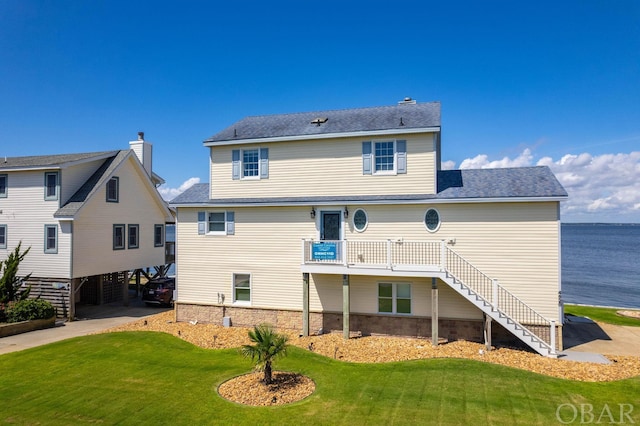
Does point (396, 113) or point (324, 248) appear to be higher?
point (396, 113)

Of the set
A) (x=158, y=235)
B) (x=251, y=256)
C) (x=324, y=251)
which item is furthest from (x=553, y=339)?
(x=158, y=235)

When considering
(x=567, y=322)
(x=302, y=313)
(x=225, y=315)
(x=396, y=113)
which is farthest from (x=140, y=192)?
(x=567, y=322)

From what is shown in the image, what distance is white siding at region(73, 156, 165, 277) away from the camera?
68.3ft

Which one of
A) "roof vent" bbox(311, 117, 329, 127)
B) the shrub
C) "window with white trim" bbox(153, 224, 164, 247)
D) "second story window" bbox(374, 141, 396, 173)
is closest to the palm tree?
"second story window" bbox(374, 141, 396, 173)

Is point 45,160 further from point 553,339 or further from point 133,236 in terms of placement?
point 553,339

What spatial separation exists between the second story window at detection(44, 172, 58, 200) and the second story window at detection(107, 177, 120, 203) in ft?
8.54

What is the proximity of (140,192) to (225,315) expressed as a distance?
12155 mm

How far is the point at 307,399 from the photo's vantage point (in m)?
10.1

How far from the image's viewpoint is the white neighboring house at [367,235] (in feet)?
47.6

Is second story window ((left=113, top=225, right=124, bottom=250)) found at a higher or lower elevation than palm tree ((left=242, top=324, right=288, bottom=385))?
higher

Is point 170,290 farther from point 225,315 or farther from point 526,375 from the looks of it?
point 526,375

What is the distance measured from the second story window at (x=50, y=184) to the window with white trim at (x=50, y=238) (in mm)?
1645

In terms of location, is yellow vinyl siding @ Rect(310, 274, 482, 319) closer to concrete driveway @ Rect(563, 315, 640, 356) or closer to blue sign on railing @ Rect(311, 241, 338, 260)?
blue sign on railing @ Rect(311, 241, 338, 260)

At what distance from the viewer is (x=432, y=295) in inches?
581
